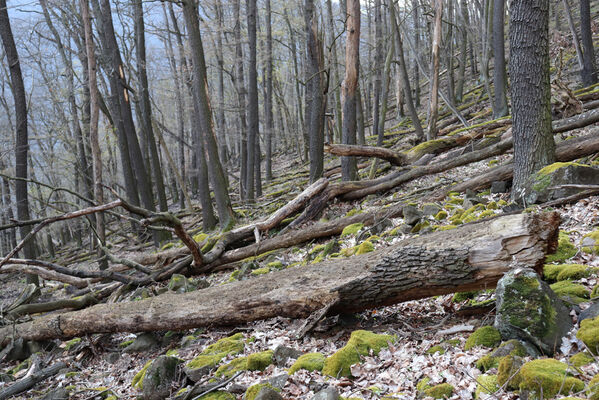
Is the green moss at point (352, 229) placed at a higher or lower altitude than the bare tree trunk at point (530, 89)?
lower

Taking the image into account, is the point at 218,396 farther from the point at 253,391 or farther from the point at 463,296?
the point at 463,296

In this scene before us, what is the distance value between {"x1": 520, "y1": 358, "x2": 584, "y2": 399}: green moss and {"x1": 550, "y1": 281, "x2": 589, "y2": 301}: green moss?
3.77 ft

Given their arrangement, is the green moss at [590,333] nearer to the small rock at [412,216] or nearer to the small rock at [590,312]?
the small rock at [590,312]

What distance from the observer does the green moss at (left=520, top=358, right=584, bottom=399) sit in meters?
2.40

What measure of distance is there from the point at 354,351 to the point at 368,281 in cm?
78

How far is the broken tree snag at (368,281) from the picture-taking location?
359 centimetres

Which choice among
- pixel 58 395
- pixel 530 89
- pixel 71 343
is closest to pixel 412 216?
pixel 530 89

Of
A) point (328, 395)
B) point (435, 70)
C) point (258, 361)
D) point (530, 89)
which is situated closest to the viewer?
point (328, 395)

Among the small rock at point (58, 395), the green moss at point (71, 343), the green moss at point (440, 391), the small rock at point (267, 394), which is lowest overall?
the green moss at point (71, 343)

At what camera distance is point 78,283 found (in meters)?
8.44

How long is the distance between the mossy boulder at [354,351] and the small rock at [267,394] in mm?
594

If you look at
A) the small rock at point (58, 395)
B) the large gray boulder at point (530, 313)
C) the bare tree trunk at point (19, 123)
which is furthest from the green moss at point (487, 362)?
the bare tree trunk at point (19, 123)

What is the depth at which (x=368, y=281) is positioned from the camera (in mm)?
4184

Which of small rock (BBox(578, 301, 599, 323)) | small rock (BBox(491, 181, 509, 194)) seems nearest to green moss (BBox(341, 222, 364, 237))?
small rock (BBox(491, 181, 509, 194))
